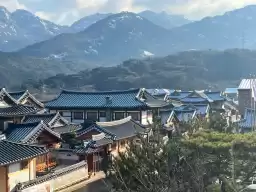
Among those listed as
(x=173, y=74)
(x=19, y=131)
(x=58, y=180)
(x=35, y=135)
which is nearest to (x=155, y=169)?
(x=58, y=180)

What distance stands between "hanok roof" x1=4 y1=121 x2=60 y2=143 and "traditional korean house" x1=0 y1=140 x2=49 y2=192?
243cm

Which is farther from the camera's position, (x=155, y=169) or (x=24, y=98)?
(x=24, y=98)

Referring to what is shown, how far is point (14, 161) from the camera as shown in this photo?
848 inches

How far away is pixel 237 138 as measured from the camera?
21.1m

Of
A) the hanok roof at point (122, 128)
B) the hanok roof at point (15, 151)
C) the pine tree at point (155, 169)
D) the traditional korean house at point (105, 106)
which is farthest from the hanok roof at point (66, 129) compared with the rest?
the pine tree at point (155, 169)

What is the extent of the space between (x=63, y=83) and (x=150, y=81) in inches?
1194

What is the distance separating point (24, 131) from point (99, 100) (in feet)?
56.8

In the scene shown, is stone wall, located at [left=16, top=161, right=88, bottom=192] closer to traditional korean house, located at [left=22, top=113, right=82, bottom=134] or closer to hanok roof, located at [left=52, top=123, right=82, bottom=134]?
hanok roof, located at [left=52, top=123, right=82, bottom=134]

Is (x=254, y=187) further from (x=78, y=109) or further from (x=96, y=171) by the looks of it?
(x=78, y=109)

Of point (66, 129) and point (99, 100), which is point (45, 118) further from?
point (99, 100)

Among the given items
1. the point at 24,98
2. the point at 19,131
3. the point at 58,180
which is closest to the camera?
the point at 58,180

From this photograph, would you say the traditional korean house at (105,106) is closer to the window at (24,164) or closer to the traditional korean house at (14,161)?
the window at (24,164)

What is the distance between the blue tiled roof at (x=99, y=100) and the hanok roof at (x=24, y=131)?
1563cm

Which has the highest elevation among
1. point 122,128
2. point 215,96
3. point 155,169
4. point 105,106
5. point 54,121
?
point 215,96
